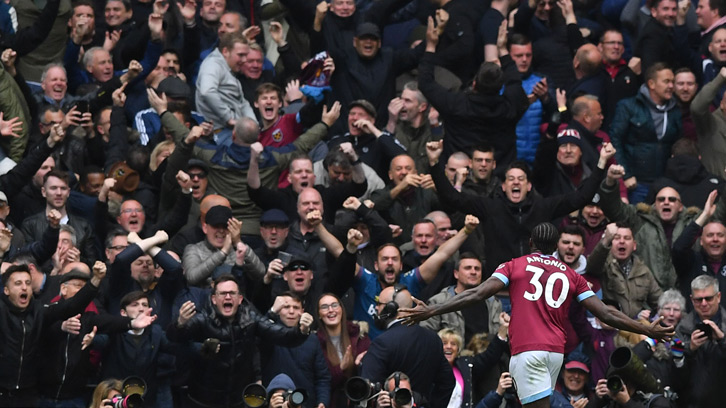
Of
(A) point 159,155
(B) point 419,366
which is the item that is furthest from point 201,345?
(A) point 159,155

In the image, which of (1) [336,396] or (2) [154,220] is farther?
(2) [154,220]

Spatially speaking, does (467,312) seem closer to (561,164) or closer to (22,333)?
(561,164)

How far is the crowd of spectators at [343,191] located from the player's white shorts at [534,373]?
911mm

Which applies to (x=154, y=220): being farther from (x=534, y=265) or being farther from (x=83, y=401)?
(x=534, y=265)

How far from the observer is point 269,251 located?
16.8m

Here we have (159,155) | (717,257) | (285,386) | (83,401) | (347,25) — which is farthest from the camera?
(347,25)

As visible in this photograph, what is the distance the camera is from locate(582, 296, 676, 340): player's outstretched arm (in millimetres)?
12930

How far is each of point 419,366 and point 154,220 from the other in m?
4.06

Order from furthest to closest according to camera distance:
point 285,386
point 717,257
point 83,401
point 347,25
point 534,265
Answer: point 347,25 < point 717,257 < point 83,401 < point 285,386 < point 534,265

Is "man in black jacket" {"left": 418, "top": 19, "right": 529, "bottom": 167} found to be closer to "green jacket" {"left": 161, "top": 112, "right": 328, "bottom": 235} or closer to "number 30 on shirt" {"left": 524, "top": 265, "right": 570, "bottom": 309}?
"green jacket" {"left": 161, "top": 112, "right": 328, "bottom": 235}

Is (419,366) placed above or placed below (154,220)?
above

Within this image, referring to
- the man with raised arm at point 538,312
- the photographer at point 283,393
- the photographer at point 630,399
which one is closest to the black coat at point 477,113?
the photographer at point 630,399

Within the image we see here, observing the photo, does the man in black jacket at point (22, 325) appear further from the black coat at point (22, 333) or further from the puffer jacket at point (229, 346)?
the puffer jacket at point (229, 346)

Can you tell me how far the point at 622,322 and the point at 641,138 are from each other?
582 centimetres
